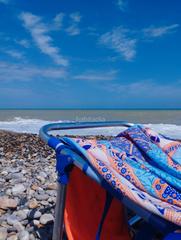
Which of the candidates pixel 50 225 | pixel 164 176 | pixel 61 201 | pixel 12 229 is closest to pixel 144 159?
pixel 164 176

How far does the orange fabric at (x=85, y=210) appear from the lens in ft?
6.05

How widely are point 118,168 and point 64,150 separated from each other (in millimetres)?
291

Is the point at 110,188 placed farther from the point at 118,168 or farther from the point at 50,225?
the point at 50,225

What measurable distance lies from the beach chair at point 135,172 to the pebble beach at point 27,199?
62cm

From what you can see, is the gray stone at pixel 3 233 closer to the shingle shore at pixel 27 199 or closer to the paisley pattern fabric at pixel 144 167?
the shingle shore at pixel 27 199

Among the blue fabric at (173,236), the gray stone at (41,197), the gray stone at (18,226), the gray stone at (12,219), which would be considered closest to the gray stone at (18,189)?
the gray stone at (41,197)

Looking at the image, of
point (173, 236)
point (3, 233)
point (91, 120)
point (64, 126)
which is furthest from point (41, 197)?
point (91, 120)

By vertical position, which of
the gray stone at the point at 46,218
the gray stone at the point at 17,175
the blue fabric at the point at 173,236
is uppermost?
the blue fabric at the point at 173,236

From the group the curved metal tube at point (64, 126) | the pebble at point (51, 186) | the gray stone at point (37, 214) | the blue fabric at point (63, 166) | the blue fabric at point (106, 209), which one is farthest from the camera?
the pebble at point (51, 186)

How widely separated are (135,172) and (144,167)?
98 mm

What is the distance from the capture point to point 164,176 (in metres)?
1.58

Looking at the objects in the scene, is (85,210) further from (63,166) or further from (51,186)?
(51,186)

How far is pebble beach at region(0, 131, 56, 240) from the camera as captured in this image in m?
2.31

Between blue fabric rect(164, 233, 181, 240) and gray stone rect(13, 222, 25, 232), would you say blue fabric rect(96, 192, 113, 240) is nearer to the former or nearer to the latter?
blue fabric rect(164, 233, 181, 240)
